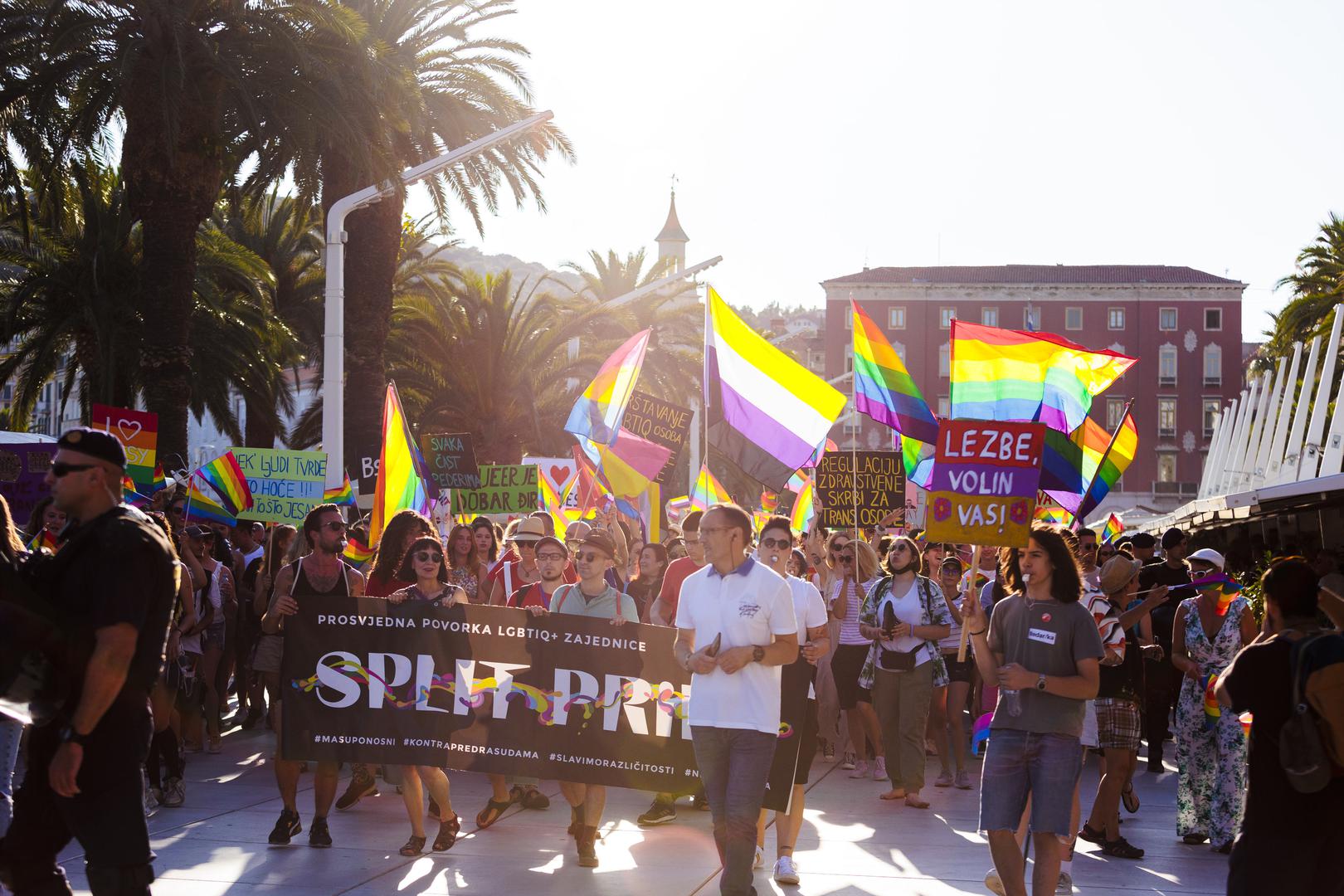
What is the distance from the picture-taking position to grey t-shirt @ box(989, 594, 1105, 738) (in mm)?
6477

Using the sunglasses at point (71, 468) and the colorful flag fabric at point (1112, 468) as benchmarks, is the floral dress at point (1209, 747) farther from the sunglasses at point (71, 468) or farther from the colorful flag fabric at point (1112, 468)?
the sunglasses at point (71, 468)

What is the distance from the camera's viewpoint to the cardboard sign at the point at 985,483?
7.39 m

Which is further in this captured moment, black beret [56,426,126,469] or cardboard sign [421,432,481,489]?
cardboard sign [421,432,481,489]

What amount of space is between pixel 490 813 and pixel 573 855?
0.95 metres

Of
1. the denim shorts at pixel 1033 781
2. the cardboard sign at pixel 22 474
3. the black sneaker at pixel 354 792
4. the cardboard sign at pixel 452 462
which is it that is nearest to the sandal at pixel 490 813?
the black sneaker at pixel 354 792

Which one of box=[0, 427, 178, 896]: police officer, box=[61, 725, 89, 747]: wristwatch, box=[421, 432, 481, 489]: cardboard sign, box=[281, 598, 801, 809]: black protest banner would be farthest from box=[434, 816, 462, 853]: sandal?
box=[421, 432, 481, 489]: cardboard sign

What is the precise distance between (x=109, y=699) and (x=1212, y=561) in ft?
22.6

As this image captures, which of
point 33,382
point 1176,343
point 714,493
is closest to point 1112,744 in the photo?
point 714,493

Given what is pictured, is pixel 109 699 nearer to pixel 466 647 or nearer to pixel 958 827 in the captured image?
pixel 466 647

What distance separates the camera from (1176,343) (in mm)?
91875

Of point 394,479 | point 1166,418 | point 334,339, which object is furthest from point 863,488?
point 1166,418

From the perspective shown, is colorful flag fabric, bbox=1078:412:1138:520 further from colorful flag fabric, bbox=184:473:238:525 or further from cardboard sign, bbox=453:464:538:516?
colorful flag fabric, bbox=184:473:238:525

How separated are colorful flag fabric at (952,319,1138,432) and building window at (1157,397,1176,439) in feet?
278

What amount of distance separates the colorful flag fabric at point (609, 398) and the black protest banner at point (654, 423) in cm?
10
